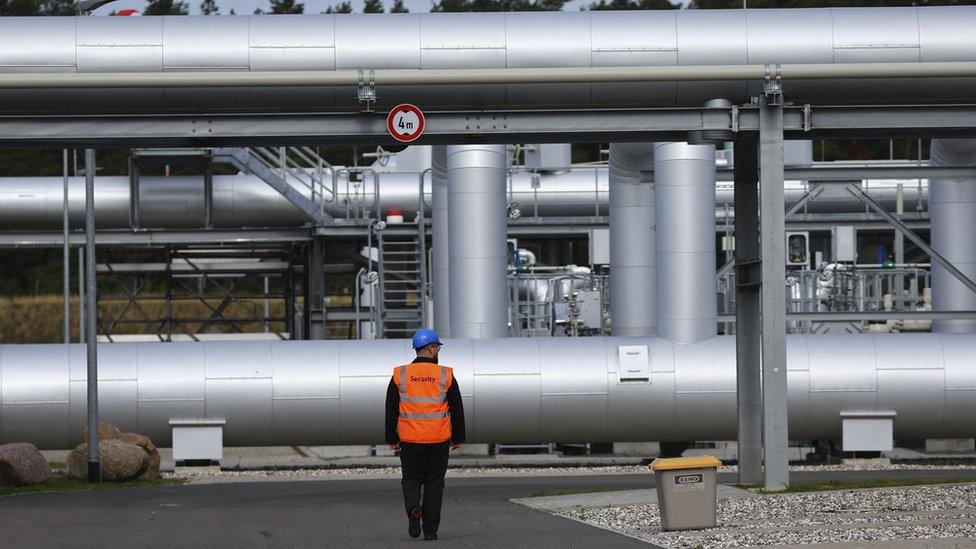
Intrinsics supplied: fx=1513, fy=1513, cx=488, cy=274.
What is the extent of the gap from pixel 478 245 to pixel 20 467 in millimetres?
7798

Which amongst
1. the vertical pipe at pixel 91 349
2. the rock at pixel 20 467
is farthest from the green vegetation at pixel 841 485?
the rock at pixel 20 467

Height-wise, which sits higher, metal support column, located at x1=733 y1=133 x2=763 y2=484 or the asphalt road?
metal support column, located at x1=733 y1=133 x2=763 y2=484

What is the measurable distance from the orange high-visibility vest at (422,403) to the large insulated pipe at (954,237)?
16.0 meters

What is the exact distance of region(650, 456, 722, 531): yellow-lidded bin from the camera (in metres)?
12.2

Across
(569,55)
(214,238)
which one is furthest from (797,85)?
(214,238)

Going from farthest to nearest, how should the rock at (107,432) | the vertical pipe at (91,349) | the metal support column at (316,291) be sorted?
the metal support column at (316,291) < the rock at (107,432) < the vertical pipe at (91,349)

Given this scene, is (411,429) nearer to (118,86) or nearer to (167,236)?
(118,86)

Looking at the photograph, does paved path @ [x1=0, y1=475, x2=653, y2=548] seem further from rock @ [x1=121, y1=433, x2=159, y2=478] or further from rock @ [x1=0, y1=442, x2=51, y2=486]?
rock @ [x1=121, y1=433, x2=159, y2=478]

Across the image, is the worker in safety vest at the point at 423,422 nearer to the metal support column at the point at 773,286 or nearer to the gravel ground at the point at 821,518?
the gravel ground at the point at 821,518

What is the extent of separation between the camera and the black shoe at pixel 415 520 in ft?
39.0

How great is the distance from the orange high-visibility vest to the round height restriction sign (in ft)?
15.7

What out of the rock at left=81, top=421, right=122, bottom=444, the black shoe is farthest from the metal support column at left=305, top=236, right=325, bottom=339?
the black shoe

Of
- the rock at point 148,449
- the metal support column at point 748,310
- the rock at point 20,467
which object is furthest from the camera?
the rock at point 148,449

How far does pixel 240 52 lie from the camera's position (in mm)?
18000
